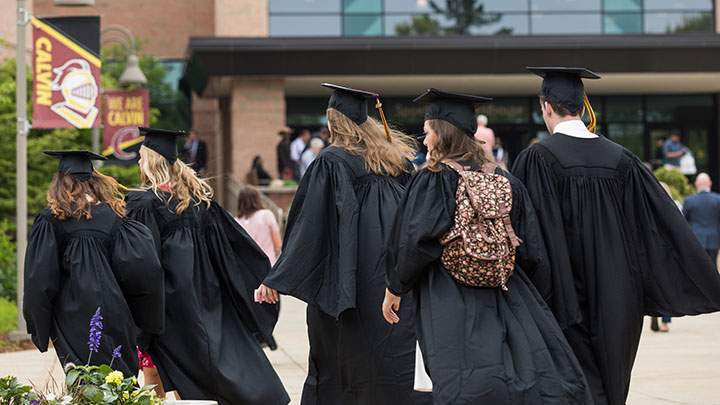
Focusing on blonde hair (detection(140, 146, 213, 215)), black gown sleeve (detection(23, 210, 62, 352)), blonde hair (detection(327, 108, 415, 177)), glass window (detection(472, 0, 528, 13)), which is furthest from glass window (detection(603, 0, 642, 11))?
black gown sleeve (detection(23, 210, 62, 352))

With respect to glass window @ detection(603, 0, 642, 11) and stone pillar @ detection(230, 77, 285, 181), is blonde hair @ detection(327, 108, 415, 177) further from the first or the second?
glass window @ detection(603, 0, 642, 11)

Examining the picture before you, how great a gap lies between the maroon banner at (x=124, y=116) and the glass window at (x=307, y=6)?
7953mm

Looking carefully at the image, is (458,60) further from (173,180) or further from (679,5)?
(173,180)

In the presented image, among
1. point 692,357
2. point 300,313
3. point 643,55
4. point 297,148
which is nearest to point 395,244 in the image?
point 692,357

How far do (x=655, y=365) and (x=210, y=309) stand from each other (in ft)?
17.3

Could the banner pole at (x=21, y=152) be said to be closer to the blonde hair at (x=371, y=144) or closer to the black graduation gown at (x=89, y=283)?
the black graduation gown at (x=89, y=283)

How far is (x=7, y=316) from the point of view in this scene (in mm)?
13859

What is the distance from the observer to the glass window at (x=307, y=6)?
1019 inches

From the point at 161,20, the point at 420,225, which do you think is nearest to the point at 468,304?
the point at 420,225

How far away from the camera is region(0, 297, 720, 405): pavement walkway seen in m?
9.01

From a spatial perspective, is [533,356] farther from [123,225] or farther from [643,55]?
[643,55]

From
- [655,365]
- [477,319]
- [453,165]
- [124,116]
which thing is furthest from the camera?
[124,116]

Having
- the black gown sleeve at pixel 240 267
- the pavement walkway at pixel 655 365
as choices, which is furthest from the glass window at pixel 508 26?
the black gown sleeve at pixel 240 267

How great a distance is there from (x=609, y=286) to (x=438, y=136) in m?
1.15
